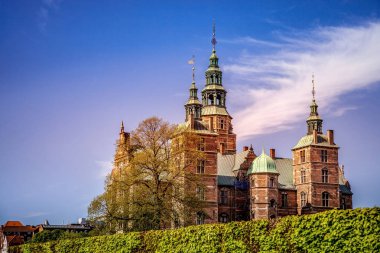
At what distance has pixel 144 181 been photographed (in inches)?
2210

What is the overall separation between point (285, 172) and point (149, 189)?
33699 millimetres

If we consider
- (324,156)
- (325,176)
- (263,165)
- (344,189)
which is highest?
(324,156)

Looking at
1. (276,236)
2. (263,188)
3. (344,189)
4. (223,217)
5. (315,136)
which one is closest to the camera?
(276,236)

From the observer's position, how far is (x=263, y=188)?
7712cm

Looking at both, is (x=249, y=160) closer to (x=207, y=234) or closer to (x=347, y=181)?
(x=347, y=181)

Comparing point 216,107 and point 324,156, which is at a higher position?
point 216,107

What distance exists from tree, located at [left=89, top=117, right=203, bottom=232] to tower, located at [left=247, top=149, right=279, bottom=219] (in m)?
18.5

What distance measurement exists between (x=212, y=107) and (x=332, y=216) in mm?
64613

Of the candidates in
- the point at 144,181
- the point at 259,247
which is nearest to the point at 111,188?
the point at 144,181

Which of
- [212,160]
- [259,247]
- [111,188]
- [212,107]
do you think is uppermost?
[212,107]

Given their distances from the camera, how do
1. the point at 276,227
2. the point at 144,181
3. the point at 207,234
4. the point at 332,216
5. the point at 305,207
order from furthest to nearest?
the point at 305,207 → the point at 144,181 → the point at 207,234 → the point at 276,227 → the point at 332,216

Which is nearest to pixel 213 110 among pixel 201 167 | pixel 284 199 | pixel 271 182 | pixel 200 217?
pixel 271 182

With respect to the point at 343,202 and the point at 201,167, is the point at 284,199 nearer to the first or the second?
the point at 343,202

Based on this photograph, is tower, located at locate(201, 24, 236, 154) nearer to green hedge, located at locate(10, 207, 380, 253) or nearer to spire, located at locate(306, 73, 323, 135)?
spire, located at locate(306, 73, 323, 135)
